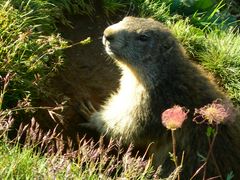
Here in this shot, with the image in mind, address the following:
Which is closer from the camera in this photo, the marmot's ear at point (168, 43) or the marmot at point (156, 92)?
the marmot at point (156, 92)

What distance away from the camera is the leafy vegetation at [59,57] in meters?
4.24

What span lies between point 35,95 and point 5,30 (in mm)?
702

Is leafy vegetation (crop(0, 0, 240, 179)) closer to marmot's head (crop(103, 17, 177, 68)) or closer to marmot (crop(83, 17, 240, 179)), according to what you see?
marmot (crop(83, 17, 240, 179))

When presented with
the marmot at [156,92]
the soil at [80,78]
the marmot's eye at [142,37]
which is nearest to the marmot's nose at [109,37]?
the marmot at [156,92]

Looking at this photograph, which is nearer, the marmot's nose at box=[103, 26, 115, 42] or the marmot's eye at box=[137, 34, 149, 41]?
the marmot's nose at box=[103, 26, 115, 42]

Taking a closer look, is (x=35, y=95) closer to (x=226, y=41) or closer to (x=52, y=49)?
(x=52, y=49)

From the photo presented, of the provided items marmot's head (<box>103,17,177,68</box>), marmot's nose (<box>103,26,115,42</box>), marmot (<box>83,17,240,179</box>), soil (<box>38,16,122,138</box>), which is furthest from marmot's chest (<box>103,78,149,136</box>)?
marmot's nose (<box>103,26,115,42</box>)

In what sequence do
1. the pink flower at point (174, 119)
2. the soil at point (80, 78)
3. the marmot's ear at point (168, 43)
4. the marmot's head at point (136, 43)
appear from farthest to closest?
the soil at point (80, 78)
the marmot's ear at point (168, 43)
the marmot's head at point (136, 43)
the pink flower at point (174, 119)

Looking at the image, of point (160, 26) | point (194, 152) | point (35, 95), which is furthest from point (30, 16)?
point (194, 152)

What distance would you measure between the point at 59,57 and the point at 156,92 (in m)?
1.12

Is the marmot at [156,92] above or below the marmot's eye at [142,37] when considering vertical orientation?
below

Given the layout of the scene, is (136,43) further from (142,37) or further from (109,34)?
(109,34)

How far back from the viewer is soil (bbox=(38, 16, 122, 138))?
629 cm

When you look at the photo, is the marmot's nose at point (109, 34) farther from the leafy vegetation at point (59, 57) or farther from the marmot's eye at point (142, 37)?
the leafy vegetation at point (59, 57)
